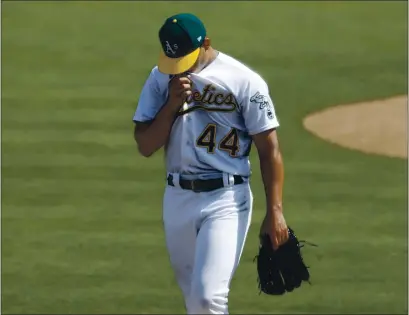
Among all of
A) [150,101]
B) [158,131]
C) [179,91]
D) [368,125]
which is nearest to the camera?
[179,91]

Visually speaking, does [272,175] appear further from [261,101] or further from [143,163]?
[143,163]

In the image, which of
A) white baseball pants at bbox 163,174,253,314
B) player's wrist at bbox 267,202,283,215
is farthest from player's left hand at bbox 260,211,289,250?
white baseball pants at bbox 163,174,253,314

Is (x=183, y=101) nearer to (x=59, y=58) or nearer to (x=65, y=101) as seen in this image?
(x=65, y=101)

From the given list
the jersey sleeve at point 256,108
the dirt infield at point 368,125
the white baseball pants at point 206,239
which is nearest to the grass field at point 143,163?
the dirt infield at point 368,125

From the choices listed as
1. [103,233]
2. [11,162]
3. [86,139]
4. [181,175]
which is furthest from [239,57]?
[181,175]

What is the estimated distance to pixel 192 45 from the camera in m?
5.53

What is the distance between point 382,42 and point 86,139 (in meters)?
5.94

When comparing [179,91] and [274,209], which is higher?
[179,91]

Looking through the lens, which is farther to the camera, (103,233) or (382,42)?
(382,42)

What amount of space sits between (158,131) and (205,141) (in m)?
0.24

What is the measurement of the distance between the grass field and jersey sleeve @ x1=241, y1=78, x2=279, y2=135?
7.25 ft

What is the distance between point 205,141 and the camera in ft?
18.4

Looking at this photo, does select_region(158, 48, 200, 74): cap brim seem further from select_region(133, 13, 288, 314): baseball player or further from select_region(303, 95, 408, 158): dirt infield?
select_region(303, 95, 408, 158): dirt infield

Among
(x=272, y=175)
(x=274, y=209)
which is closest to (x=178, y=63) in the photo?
(x=272, y=175)
